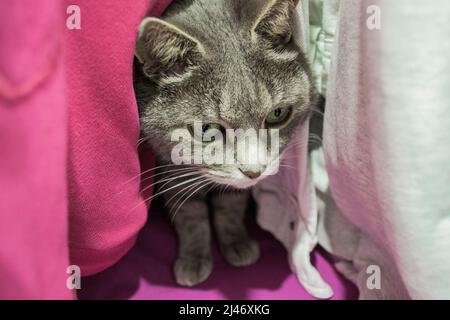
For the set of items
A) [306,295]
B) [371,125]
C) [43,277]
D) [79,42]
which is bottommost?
[306,295]

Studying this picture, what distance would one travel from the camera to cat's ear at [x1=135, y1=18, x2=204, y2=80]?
69cm

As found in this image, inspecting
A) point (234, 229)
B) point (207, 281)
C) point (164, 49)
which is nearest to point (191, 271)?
point (207, 281)

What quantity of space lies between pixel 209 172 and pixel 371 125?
0.30 m

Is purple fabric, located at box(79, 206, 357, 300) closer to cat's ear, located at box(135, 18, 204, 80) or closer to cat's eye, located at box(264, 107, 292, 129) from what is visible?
cat's eye, located at box(264, 107, 292, 129)

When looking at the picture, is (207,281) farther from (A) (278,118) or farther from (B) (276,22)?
(B) (276,22)

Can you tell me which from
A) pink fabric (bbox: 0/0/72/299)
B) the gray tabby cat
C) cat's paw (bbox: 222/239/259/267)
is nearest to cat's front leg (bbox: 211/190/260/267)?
cat's paw (bbox: 222/239/259/267)

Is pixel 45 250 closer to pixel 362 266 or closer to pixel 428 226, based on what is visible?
pixel 428 226

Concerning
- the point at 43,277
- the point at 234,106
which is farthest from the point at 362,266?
the point at 43,277

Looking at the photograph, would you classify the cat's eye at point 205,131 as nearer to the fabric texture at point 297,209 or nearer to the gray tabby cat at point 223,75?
the gray tabby cat at point 223,75

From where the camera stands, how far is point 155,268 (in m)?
1.06

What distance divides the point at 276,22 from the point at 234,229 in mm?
513

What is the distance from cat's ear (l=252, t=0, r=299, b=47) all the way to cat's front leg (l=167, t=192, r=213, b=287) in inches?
16.8

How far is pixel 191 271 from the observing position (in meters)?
1.01

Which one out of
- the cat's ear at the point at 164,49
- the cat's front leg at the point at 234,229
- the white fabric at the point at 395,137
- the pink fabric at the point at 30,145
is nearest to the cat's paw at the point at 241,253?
the cat's front leg at the point at 234,229
